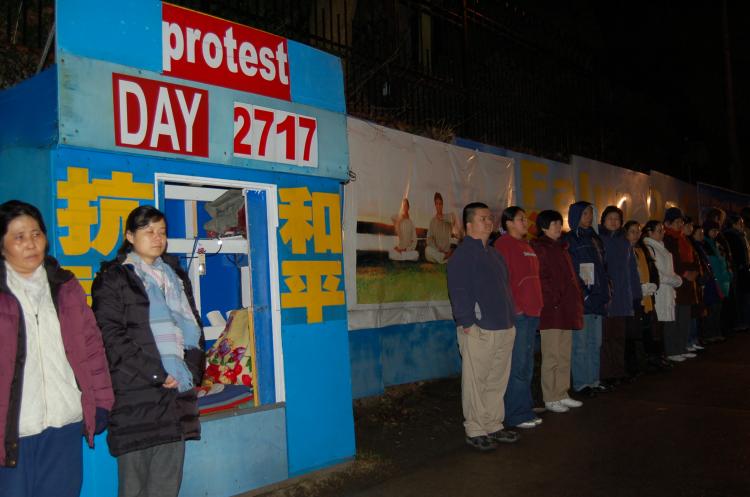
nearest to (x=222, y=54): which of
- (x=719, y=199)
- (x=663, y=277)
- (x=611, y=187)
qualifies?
(x=663, y=277)

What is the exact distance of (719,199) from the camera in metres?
14.3

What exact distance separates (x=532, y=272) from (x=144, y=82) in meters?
3.75

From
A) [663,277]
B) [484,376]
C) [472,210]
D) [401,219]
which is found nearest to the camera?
[484,376]

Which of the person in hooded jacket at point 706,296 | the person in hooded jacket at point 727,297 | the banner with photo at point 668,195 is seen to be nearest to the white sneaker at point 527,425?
the person in hooded jacket at point 706,296

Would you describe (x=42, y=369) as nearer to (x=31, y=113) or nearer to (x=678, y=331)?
(x=31, y=113)

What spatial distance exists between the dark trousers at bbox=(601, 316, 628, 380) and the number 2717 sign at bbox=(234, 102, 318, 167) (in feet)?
14.3

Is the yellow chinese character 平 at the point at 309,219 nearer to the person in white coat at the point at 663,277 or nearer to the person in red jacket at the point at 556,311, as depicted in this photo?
the person in red jacket at the point at 556,311

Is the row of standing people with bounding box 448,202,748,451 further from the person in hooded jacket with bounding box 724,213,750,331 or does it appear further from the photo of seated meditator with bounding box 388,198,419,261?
the person in hooded jacket with bounding box 724,213,750,331

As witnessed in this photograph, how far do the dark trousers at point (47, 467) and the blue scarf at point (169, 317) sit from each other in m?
0.57

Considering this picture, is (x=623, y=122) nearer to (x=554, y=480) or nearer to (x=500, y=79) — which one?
(x=500, y=79)

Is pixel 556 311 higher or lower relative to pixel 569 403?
higher

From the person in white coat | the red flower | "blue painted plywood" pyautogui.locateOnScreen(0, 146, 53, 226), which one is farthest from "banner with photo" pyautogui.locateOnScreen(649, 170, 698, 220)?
"blue painted plywood" pyautogui.locateOnScreen(0, 146, 53, 226)

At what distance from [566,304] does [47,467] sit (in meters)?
4.85

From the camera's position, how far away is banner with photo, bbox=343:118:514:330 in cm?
→ 633
